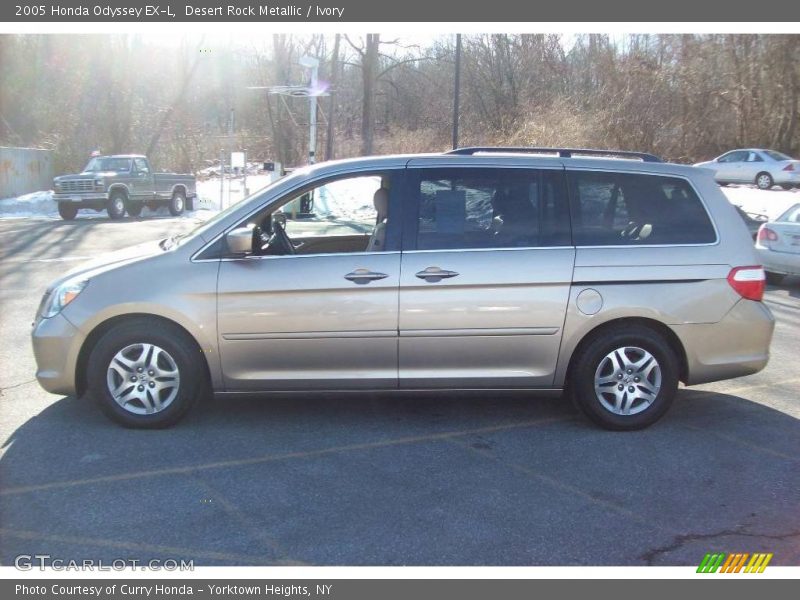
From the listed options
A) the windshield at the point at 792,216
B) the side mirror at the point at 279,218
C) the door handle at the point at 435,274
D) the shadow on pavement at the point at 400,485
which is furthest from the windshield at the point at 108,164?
the door handle at the point at 435,274

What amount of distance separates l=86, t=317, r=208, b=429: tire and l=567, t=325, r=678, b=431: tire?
2.60 meters

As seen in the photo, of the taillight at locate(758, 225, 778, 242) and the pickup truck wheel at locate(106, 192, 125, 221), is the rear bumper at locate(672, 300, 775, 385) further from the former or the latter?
the pickup truck wheel at locate(106, 192, 125, 221)

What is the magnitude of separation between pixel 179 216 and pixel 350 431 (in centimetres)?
2012

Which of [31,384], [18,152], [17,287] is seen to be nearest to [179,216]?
[18,152]

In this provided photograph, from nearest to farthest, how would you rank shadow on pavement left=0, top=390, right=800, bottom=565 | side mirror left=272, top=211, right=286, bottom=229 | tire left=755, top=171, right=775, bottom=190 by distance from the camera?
shadow on pavement left=0, top=390, right=800, bottom=565 → side mirror left=272, top=211, right=286, bottom=229 → tire left=755, top=171, right=775, bottom=190

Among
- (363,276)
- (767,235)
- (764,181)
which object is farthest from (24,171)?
(764,181)

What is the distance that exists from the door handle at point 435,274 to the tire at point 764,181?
26454mm

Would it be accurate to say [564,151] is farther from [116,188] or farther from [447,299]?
[116,188]

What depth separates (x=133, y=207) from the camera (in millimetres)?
22406

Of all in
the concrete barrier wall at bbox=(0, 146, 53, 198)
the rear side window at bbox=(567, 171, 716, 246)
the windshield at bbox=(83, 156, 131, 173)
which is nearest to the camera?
the rear side window at bbox=(567, 171, 716, 246)

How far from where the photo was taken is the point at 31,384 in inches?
233

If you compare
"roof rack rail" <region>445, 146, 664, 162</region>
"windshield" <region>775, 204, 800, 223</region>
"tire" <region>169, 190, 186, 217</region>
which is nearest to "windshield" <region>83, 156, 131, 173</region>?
"tire" <region>169, 190, 186, 217</region>

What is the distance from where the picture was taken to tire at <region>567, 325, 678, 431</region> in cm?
506

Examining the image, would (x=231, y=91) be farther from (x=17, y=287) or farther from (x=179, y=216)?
(x=17, y=287)
